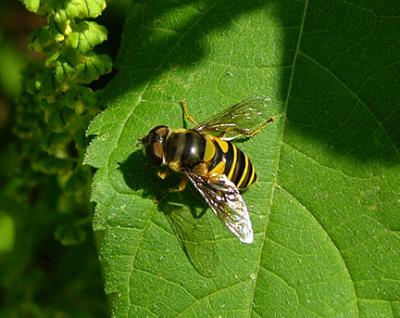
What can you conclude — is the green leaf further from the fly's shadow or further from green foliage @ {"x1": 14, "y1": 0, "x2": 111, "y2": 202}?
green foliage @ {"x1": 14, "y1": 0, "x2": 111, "y2": 202}

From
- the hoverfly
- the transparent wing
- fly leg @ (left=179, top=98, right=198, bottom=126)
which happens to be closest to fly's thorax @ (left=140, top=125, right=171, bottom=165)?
the hoverfly

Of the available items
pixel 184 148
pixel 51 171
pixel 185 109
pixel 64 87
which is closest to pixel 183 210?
pixel 184 148

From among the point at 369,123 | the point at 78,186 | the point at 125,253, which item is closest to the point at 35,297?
the point at 78,186

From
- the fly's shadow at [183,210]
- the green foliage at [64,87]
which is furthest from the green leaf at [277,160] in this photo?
the green foliage at [64,87]

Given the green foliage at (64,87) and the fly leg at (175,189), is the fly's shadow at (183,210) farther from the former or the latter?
the green foliage at (64,87)

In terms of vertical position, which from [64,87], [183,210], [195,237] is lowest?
[195,237]

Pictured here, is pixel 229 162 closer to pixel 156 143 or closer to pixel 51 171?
pixel 156 143
